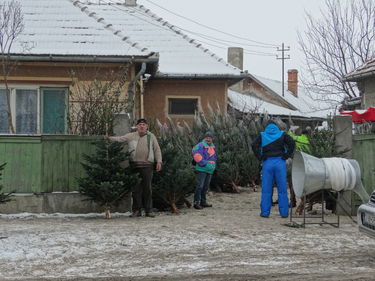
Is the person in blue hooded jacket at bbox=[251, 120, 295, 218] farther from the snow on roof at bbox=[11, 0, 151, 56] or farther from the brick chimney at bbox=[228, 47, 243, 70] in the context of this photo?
the brick chimney at bbox=[228, 47, 243, 70]

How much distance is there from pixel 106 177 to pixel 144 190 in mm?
833

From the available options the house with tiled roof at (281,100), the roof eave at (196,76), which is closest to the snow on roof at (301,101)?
the house with tiled roof at (281,100)

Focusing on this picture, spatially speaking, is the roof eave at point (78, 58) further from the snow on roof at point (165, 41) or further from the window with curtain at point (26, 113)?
the snow on roof at point (165, 41)

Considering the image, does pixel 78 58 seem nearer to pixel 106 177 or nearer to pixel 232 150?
pixel 232 150

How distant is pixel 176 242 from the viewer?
28.5 ft

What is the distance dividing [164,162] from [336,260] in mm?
4882

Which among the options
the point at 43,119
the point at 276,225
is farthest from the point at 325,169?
the point at 43,119

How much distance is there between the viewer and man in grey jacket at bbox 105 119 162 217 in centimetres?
1105

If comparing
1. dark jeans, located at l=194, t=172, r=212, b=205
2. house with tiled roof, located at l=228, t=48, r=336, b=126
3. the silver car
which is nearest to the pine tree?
dark jeans, located at l=194, t=172, r=212, b=205

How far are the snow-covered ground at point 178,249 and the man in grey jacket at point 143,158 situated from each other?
0.37m

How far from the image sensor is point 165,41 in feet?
78.6

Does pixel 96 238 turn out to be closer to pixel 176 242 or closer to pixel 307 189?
pixel 176 242

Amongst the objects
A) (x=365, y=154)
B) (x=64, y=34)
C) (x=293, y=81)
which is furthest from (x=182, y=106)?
(x=293, y=81)

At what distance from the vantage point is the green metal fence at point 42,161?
1131cm
